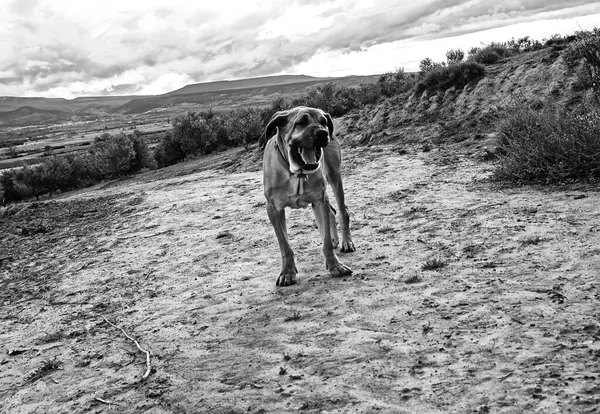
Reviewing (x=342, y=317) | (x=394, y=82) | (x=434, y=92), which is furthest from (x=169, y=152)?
(x=342, y=317)

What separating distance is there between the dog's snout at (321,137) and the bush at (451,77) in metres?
14.7

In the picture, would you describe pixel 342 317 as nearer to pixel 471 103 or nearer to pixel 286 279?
pixel 286 279

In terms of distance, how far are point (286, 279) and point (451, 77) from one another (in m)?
15.2

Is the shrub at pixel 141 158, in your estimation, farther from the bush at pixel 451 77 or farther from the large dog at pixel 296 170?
the large dog at pixel 296 170

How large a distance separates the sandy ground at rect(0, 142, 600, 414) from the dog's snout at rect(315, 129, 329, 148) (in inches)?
60.5

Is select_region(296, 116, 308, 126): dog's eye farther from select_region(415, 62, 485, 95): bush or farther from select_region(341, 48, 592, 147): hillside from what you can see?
select_region(415, 62, 485, 95): bush

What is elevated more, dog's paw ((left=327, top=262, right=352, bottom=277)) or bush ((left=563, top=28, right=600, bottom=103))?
bush ((left=563, top=28, right=600, bottom=103))

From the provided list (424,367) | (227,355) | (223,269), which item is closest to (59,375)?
(227,355)

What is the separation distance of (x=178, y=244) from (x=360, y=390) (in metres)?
5.82

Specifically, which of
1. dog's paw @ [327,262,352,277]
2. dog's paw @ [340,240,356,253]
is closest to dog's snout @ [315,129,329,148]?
dog's paw @ [327,262,352,277]

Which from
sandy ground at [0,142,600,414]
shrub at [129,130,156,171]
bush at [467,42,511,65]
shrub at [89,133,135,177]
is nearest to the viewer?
sandy ground at [0,142,600,414]

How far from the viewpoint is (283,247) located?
544 centimetres

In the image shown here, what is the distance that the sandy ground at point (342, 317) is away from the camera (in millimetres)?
3186

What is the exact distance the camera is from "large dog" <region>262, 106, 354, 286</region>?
4.72 m
